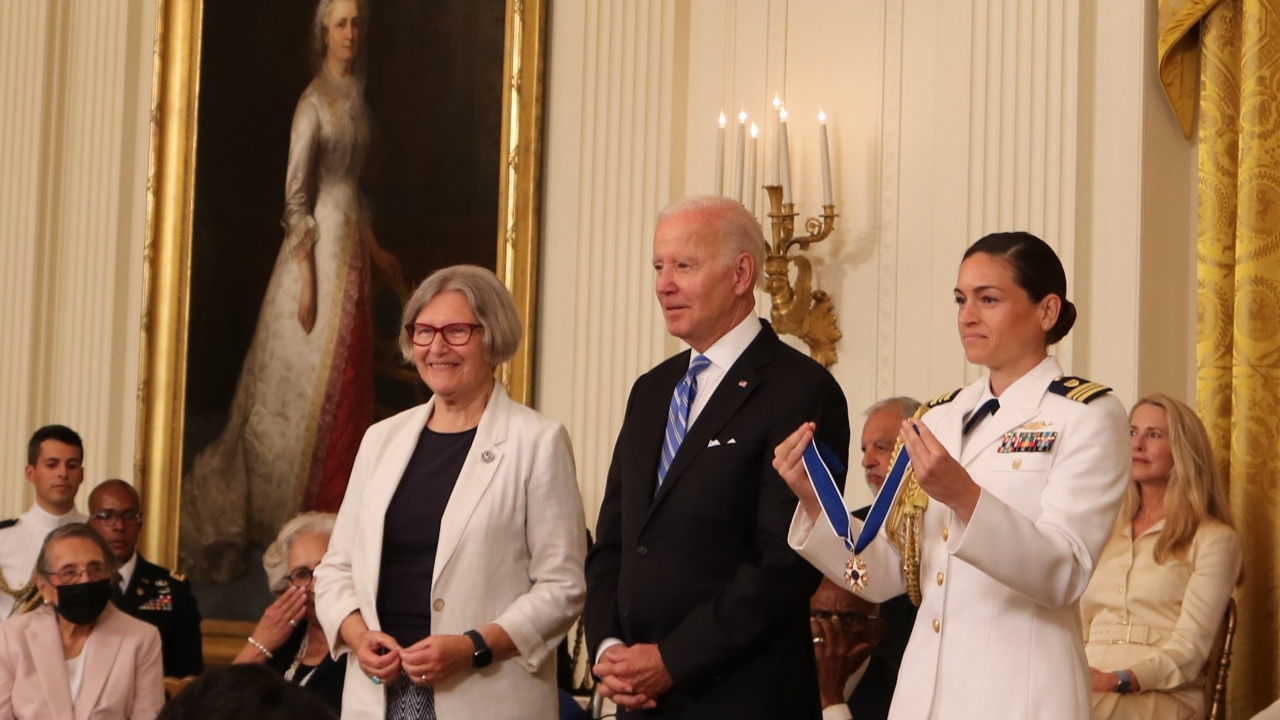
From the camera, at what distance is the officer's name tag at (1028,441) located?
2.95 meters

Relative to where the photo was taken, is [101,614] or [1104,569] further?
[101,614]

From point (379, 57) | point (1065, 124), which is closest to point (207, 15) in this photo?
point (379, 57)

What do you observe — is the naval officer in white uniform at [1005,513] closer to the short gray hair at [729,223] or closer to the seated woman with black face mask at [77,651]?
the short gray hair at [729,223]

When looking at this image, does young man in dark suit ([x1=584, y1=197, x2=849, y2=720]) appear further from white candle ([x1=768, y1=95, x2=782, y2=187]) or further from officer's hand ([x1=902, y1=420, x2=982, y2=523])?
white candle ([x1=768, y1=95, x2=782, y2=187])

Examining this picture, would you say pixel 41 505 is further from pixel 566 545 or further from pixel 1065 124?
pixel 1065 124

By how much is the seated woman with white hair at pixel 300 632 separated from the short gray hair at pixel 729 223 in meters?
1.93

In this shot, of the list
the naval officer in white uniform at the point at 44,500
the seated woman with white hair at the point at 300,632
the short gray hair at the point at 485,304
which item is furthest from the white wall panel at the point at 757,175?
the short gray hair at the point at 485,304

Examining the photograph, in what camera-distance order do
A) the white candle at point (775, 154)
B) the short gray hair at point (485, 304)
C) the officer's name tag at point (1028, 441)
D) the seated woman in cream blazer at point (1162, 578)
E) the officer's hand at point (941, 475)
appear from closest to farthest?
1. the officer's hand at point (941, 475)
2. the officer's name tag at point (1028, 441)
3. the short gray hair at point (485, 304)
4. the seated woman in cream blazer at point (1162, 578)
5. the white candle at point (775, 154)

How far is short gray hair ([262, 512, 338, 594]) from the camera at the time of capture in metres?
5.39

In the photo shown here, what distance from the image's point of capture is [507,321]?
13.0 ft

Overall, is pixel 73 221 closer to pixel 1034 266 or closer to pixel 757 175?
pixel 757 175

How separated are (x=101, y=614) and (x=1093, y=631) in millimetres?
3263

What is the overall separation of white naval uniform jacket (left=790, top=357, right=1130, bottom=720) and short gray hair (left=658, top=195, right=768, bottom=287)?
2.67ft

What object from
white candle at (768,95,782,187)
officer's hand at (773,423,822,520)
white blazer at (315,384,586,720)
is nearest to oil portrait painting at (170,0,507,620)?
white candle at (768,95,782,187)
